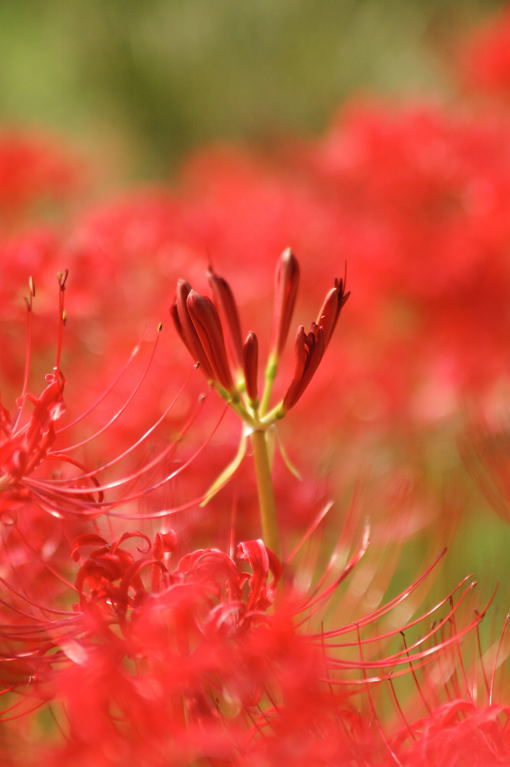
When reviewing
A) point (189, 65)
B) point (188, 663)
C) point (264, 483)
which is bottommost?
point (188, 663)

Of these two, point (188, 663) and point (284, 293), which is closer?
point (188, 663)

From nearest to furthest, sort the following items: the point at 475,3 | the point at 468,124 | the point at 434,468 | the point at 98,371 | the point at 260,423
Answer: the point at 260,423 < the point at 98,371 < the point at 434,468 < the point at 468,124 < the point at 475,3

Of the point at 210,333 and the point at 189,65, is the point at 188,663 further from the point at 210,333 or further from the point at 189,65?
the point at 189,65

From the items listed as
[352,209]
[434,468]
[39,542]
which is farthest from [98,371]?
[352,209]

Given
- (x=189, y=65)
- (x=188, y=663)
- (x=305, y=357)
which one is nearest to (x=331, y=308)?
(x=305, y=357)

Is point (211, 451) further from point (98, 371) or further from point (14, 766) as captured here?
point (14, 766)

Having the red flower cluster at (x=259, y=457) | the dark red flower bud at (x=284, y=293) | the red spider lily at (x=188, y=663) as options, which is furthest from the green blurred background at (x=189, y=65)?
the red spider lily at (x=188, y=663)

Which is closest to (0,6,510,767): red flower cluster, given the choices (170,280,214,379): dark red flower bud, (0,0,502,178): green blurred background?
(170,280,214,379): dark red flower bud
